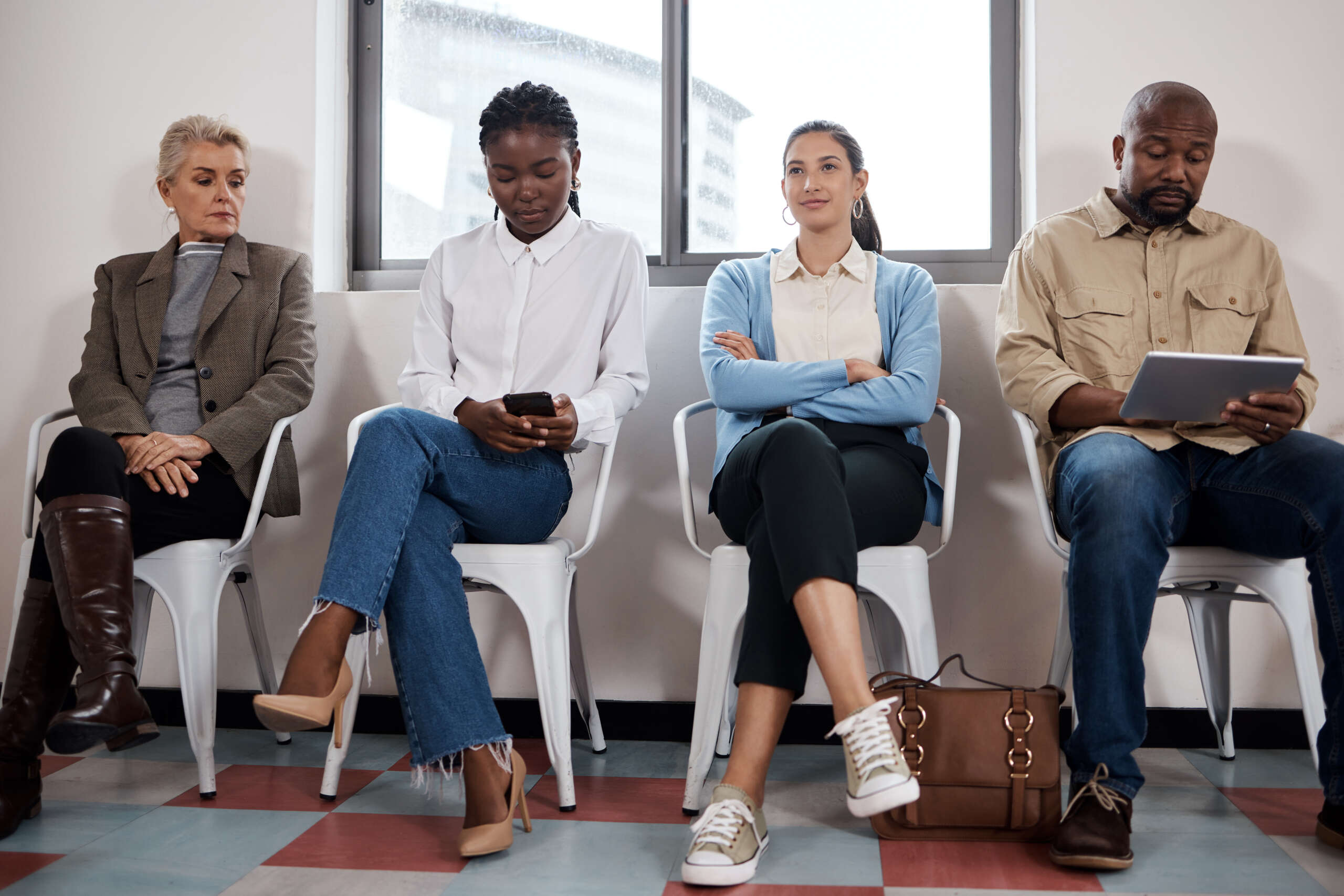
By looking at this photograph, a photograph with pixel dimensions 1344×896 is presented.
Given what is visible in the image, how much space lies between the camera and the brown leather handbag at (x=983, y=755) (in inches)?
58.1

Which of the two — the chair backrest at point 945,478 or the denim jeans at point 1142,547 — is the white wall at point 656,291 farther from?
the denim jeans at point 1142,547

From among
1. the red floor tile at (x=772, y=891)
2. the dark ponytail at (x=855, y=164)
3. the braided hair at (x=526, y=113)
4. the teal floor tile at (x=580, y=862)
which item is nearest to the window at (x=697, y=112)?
the dark ponytail at (x=855, y=164)

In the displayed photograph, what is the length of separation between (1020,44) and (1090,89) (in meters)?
0.27

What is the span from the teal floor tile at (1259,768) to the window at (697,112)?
1168mm

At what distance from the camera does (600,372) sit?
203cm

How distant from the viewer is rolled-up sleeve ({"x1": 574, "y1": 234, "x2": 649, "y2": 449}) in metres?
1.86

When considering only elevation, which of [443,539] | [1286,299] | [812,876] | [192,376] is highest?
[1286,299]

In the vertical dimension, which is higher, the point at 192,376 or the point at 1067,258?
the point at 1067,258

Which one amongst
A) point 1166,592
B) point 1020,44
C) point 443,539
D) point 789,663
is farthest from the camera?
point 1020,44

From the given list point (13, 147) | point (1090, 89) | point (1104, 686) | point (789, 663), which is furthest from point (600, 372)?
point (13, 147)

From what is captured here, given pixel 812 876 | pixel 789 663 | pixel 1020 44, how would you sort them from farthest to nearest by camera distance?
pixel 1020 44, pixel 789 663, pixel 812 876

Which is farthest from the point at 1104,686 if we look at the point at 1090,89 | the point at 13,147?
the point at 13,147

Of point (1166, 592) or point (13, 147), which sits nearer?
point (1166, 592)

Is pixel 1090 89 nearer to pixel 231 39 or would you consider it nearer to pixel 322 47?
pixel 322 47
